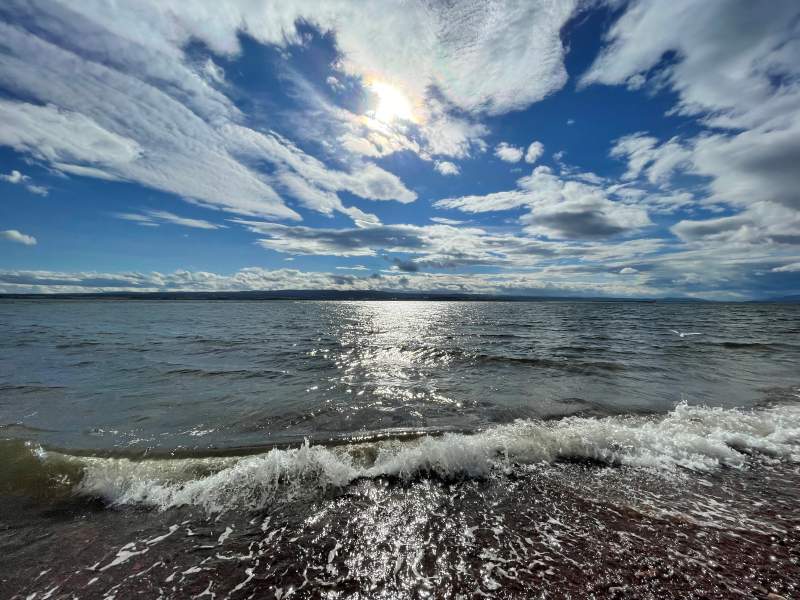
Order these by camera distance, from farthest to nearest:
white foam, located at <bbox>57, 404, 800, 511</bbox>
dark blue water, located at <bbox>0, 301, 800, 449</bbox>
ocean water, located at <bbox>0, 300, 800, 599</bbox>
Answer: dark blue water, located at <bbox>0, 301, 800, 449</bbox>, white foam, located at <bbox>57, 404, 800, 511</bbox>, ocean water, located at <bbox>0, 300, 800, 599</bbox>

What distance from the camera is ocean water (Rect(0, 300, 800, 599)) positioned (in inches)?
164

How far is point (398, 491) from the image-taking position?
614cm

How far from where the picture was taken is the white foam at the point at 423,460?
6.14 m

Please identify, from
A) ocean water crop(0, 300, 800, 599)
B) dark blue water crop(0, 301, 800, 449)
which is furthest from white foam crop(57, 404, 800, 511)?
dark blue water crop(0, 301, 800, 449)

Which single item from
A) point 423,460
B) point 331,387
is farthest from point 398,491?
point 331,387

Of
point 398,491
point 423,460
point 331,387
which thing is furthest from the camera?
point 331,387

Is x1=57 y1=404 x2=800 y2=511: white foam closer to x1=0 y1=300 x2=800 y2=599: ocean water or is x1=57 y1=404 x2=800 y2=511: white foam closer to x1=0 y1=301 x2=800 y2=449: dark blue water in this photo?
x1=0 y1=300 x2=800 y2=599: ocean water

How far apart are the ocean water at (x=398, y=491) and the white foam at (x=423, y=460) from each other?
45 mm

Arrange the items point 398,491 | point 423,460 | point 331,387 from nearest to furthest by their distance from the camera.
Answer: point 398,491
point 423,460
point 331,387

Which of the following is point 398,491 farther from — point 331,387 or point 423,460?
point 331,387

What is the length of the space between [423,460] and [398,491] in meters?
0.96

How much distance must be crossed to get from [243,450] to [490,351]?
18.1 m

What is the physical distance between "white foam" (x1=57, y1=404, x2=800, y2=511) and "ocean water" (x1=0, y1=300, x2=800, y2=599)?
1.8 inches

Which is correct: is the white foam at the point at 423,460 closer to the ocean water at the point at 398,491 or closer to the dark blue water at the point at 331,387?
the ocean water at the point at 398,491
